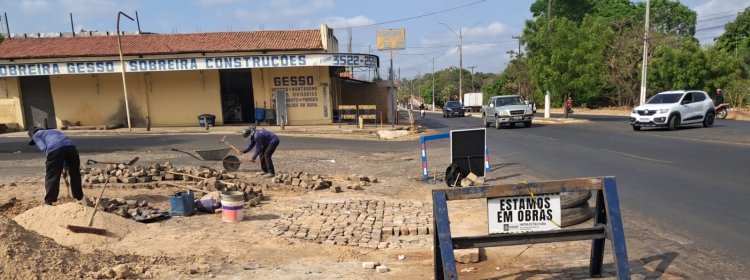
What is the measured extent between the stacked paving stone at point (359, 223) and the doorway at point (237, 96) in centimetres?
2441

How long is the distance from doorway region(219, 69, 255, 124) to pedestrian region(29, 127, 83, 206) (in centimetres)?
2308


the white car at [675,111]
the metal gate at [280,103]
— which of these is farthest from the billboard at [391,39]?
the white car at [675,111]

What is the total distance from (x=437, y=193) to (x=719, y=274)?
3.00 m

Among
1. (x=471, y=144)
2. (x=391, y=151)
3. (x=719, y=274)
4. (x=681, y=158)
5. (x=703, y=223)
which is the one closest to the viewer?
(x=719, y=274)

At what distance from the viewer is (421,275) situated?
5.16m

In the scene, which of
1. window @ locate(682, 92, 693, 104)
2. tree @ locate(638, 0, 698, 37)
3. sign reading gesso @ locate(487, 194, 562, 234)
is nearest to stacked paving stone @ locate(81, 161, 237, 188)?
sign reading gesso @ locate(487, 194, 562, 234)

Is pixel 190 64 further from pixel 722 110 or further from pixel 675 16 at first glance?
pixel 675 16

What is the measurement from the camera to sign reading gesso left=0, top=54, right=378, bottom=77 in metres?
27.5


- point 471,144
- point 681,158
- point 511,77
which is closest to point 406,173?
point 471,144

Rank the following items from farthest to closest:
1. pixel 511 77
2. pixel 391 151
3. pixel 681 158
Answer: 1. pixel 511 77
2. pixel 391 151
3. pixel 681 158

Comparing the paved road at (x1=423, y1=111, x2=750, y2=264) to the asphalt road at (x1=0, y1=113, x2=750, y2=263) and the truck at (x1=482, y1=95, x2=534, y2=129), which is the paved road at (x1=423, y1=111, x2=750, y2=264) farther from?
Result: the truck at (x1=482, y1=95, x2=534, y2=129)

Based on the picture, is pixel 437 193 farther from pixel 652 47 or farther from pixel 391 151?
pixel 652 47

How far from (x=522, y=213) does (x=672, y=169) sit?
854 centimetres

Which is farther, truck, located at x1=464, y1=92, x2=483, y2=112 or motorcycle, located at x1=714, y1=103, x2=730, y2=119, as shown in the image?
truck, located at x1=464, y1=92, x2=483, y2=112
